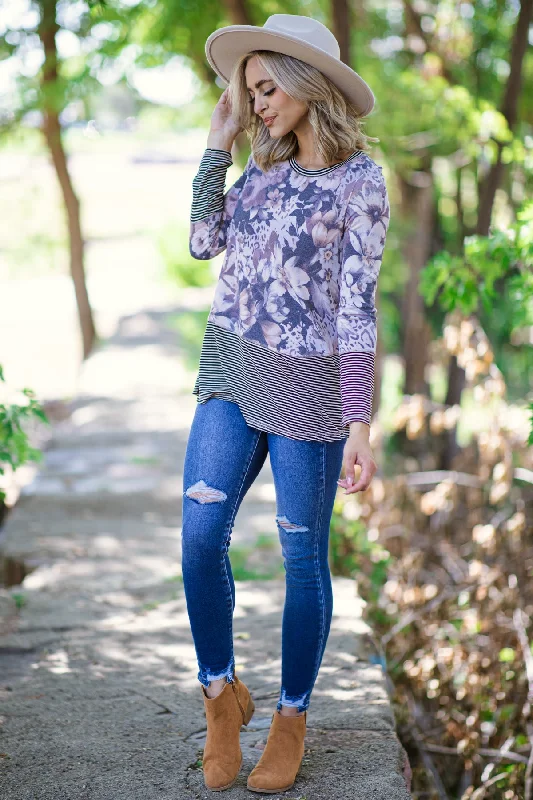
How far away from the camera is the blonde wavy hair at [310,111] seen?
237 centimetres

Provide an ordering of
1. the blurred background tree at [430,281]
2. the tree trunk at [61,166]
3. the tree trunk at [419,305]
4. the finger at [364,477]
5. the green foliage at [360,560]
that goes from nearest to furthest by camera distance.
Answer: the finger at [364,477] → the blurred background tree at [430,281] → the green foliage at [360,560] → the tree trunk at [61,166] → the tree trunk at [419,305]

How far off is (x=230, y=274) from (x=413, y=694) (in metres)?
2.36

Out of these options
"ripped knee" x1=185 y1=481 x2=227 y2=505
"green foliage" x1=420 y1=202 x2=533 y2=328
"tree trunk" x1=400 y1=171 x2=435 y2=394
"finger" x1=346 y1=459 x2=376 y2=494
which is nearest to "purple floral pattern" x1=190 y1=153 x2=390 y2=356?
"finger" x1=346 y1=459 x2=376 y2=494

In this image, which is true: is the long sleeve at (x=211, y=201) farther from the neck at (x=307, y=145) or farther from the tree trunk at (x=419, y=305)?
the tree trunk at (x=419, y=305)

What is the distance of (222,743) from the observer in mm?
2400

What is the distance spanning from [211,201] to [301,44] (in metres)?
0.47

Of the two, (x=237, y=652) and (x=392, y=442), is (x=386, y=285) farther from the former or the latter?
(x=237, y=652)

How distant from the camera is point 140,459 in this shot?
6.93 m

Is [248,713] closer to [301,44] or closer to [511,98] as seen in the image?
[301,44]

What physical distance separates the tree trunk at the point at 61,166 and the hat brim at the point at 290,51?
6916 millimetres

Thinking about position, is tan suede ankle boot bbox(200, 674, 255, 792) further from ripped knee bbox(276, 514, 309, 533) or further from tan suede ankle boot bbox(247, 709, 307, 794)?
ripped knee bbox(276, 514, 309, 533)

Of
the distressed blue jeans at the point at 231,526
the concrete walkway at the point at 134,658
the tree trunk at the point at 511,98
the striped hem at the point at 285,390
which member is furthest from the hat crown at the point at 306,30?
the tree trunk at the point at 511,98

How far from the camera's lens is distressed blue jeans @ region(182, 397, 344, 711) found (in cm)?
Answer: 234

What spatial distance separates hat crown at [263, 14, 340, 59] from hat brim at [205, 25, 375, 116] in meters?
0.02
